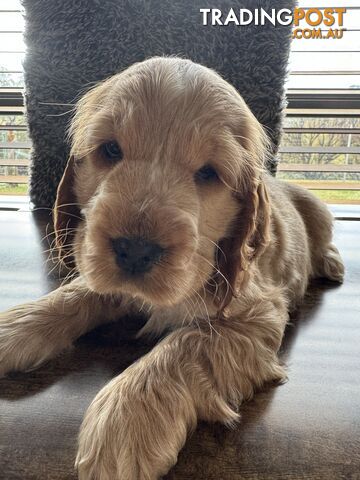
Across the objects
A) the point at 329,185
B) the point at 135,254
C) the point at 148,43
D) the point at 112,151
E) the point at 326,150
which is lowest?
the point at 329,185

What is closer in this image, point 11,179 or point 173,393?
point 173,393

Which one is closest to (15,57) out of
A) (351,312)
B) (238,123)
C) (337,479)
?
(238,123)

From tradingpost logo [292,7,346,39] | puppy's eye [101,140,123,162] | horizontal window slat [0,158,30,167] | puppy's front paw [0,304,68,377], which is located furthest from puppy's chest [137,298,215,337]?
horizontal window slat [0,158,30,167]

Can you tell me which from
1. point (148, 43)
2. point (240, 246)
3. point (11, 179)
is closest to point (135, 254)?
point (240, 246)

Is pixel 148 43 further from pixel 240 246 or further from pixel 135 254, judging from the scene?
pixel 135 254

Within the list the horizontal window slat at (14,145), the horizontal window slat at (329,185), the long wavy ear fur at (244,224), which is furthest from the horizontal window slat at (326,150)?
the long wavy ear fur at (244,224)

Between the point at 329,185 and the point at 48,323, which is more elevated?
the point at 48,323

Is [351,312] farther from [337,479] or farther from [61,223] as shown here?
[61,223]
